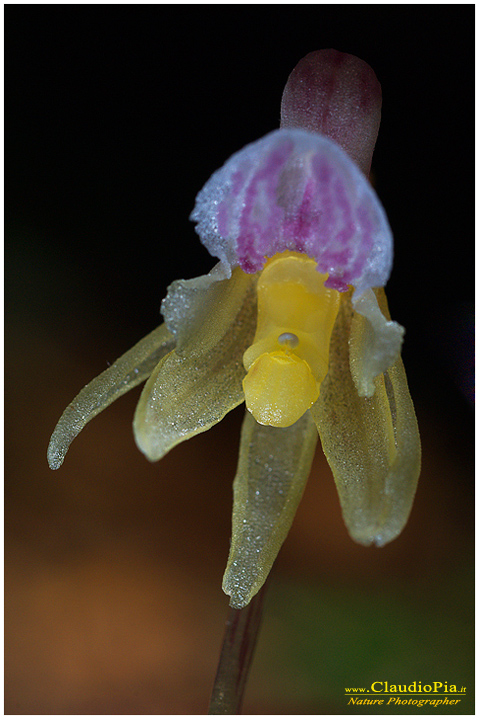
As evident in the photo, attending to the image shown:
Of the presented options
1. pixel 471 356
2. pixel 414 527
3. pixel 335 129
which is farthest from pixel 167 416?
pixel 414 527

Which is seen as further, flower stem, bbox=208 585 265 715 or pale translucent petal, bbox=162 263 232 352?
flower stem, bbox=208 585 265 715

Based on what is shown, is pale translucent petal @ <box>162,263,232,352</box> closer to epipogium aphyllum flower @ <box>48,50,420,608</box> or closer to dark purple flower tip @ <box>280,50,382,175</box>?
epipogium aphyllum flower @ <box>48,50,420,608</box>

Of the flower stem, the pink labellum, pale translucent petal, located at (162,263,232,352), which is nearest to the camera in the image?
the pink labellum

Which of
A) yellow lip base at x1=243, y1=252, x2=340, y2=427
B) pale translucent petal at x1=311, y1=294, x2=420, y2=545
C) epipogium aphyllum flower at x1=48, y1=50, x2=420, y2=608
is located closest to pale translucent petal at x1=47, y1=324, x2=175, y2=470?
epipogium aphyllum flower at x1=48, y1=50, x2=420, y2=608

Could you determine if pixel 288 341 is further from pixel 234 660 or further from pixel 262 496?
pixel 234 660

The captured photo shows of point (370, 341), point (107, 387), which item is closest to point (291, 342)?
point (370, 341)

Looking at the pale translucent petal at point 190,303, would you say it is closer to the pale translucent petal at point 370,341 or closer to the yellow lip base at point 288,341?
the yellow lip base at point 288,341
